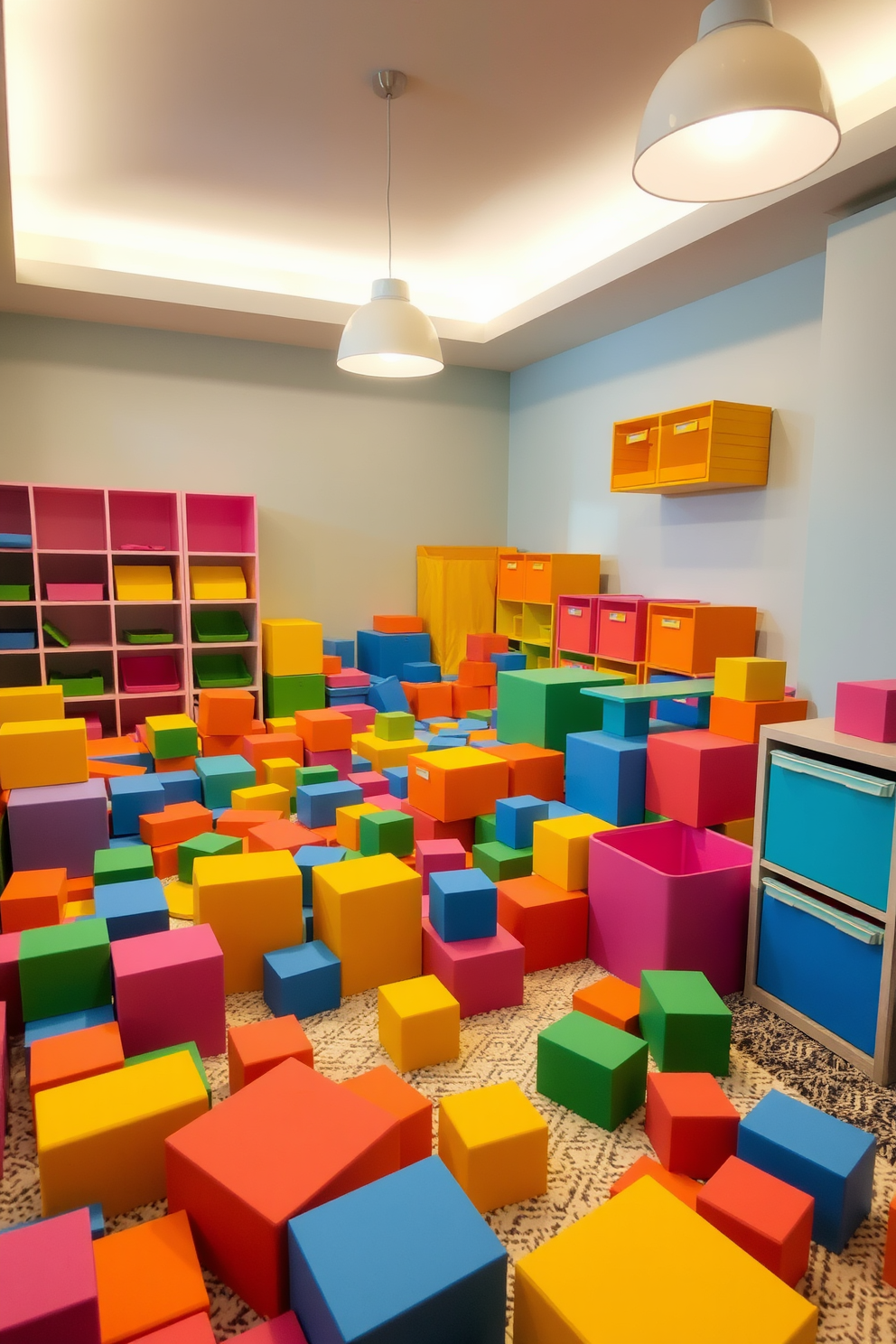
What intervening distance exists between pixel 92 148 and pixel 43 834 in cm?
326

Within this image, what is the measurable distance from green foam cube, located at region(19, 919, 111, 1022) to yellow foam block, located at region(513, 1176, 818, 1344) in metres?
1.29

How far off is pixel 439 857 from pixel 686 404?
349cm

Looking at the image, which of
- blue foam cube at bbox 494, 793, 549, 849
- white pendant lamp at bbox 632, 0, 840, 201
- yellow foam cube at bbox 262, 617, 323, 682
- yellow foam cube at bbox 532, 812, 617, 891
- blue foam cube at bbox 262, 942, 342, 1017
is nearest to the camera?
white pendant lamp at bbox 632, 0, 840, 201

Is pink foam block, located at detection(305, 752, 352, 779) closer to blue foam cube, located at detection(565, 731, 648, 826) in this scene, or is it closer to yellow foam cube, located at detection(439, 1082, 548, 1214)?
blue foam cube, located at detection(565, 731, 648, 826)

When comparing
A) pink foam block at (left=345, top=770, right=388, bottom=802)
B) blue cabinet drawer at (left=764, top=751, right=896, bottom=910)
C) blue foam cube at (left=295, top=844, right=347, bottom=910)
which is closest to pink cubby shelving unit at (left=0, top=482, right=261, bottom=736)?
pink foam block at (left=345, top=770, right=388, bottom=802)

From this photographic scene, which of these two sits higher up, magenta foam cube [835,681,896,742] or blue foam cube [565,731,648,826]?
magenta foam cube [835,681,896,742]

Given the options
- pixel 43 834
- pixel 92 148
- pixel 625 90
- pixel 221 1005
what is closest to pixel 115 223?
pixel 92 148

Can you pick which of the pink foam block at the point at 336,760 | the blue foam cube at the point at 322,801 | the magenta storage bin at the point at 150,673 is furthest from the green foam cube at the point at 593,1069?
the magenta storage bin at the point at 150,673

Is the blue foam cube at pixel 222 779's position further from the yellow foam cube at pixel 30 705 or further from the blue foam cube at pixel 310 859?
the blue foam cube at pixel 310 859

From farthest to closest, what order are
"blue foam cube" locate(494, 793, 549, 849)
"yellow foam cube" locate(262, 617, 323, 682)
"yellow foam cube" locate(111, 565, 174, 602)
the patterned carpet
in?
1. "yellow foam cube" locate(262, 617, 323, 682)
2. "yellow foam cube" locate(111, 565, 174, 602)
3. "blue foam cube" locate(494, 793, 549, 849)
4. the patterned carpet

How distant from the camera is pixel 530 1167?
1615 mm

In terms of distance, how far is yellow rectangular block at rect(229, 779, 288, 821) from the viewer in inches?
138

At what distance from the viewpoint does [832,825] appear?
2.10 m

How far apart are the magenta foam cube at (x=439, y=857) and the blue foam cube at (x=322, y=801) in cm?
65
